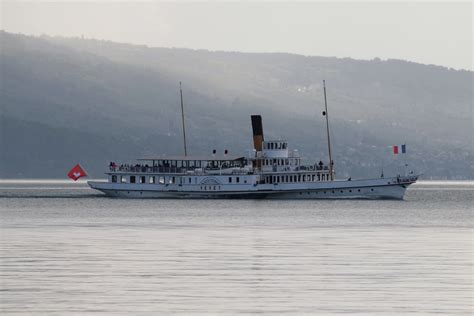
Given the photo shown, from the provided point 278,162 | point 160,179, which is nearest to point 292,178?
point 278,162

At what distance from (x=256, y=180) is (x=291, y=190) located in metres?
4.93

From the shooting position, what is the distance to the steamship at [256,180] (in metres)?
174

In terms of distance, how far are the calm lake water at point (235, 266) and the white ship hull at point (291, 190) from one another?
52.9m

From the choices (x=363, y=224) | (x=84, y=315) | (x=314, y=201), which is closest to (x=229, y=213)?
(x=363, y=224)

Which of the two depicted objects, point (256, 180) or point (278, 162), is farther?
point (278, 162)

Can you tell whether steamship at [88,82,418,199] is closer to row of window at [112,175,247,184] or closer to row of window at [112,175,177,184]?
row of window at [112,175,247,184]

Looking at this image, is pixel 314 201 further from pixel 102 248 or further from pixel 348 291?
pixel 348 291

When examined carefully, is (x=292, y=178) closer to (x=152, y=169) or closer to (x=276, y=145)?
(x=276, y=145)

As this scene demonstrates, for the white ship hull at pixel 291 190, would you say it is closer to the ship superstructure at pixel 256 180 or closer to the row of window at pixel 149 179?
the ship superstructure at pixel 256 180

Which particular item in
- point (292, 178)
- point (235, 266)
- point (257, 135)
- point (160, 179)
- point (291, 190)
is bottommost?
point (235, 266)

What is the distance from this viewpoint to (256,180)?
577ft

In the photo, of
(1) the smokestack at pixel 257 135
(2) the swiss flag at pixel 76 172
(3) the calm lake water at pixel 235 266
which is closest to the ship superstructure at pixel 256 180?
(1) the smokestack at pixel 257 135

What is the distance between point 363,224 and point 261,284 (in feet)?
183

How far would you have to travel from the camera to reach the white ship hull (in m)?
174
